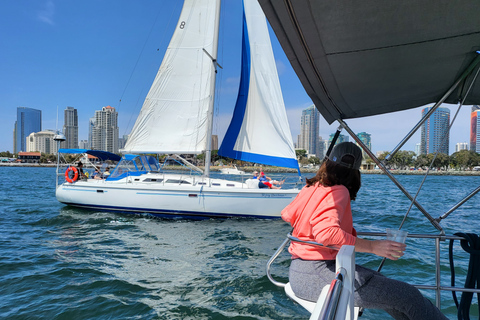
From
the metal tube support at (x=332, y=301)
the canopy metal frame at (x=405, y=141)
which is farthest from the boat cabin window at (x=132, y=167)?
the metal tube support at (x=332, y=301)

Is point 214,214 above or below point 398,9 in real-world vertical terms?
below

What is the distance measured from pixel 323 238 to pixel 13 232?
33.8 ft

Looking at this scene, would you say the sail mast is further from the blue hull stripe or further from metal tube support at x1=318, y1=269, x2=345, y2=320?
metal tube support at x1=318, y1=269, x2=345, y2=320

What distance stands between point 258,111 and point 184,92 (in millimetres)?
3206

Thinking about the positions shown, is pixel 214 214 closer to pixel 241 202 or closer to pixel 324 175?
pixel 241 202

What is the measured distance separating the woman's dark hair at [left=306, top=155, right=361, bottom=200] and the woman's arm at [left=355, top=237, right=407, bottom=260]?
0.35 m

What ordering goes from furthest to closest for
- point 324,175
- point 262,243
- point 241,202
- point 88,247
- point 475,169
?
point 475,169 → point 241,202 → point 262,243 → point 88,247 → point 324,175

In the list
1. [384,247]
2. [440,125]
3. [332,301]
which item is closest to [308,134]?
[440,125]

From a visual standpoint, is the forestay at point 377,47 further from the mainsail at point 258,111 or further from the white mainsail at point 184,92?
the white mainsail at point 184,92

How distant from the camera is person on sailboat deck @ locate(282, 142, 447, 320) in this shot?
1752mm

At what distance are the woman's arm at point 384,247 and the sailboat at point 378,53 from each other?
465 mm

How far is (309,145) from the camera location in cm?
16012

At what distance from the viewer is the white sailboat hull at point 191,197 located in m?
10.6

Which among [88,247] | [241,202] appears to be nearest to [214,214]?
[241,202]
